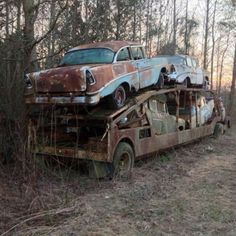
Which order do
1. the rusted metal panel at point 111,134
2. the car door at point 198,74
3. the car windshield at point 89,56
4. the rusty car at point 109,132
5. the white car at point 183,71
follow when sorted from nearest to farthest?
the rusted metal panel at point 111,134, the rusty car at point 109,132, the car windshield at point 89,56, the white car at point 183,71, the car door at point 198,74

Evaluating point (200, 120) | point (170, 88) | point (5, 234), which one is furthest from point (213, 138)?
→ point (5, 234)

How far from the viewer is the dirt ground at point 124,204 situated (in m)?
5.66

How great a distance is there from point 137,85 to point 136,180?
267 cm

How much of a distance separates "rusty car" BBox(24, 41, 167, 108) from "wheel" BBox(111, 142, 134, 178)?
3.28ft

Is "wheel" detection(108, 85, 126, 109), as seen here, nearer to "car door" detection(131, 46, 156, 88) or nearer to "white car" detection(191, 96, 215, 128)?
"car door" detection(131, 46, 156, 88)

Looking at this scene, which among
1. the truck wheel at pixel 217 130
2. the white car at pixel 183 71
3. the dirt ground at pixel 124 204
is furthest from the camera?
the truck wheel at pixel 217 130

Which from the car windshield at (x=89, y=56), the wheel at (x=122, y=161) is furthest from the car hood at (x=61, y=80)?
the wheel at (x=122, y=161)

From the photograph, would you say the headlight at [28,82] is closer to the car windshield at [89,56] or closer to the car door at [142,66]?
the car windshield at [89,56]

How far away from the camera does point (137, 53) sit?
10930 mm

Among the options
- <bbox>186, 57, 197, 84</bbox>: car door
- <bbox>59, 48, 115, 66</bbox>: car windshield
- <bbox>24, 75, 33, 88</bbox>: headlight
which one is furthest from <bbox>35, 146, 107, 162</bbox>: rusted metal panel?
<bbox>186, 57, 197, 84</bbox>: car door

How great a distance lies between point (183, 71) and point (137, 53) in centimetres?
328

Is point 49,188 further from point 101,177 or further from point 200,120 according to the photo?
point 200,120

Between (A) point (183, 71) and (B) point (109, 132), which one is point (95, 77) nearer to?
(B) point (109, 132)

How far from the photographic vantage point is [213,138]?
1609cm
